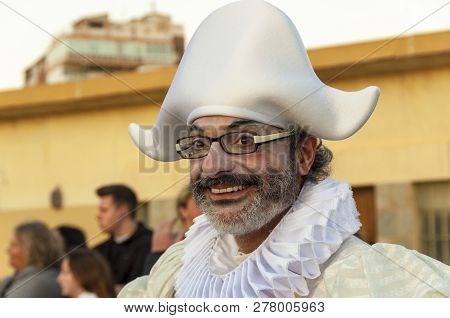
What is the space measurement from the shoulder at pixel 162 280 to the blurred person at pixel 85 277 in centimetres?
131

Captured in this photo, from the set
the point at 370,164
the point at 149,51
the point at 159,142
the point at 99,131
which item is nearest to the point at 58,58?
the point at 149,51

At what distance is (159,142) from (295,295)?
0.53 meters

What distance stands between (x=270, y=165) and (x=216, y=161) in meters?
0.15

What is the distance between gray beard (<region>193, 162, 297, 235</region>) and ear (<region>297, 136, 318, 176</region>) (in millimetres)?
91

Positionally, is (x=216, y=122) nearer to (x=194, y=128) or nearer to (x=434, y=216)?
(x=194, y=128)

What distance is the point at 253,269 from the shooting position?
2473 millimetres

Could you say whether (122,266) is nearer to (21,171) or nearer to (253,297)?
(253,297)

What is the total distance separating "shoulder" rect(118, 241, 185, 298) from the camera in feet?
8.77

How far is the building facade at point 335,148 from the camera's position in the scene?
760 centimetres

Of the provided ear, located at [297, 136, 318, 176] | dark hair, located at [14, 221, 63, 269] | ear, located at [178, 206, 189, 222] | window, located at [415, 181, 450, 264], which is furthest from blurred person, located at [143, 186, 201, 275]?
window, located at [415, 181, 450, 264]

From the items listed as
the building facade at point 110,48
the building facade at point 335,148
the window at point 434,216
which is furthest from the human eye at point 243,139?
the window at point 434,216

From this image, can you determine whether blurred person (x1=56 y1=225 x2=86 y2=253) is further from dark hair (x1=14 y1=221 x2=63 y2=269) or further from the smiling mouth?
the smiling mouth

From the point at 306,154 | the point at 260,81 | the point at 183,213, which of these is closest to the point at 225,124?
the point at 260,81

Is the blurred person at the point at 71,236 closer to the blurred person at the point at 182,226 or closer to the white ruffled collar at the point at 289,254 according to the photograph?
the blurred person at the point at 182,226
